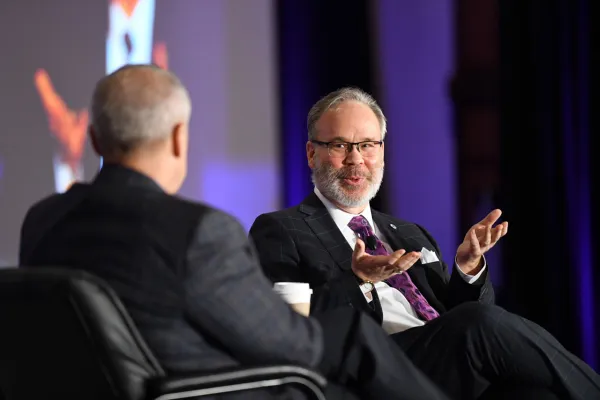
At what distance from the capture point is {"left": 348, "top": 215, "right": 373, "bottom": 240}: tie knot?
2613 millimetres

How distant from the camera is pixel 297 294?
7.59ft

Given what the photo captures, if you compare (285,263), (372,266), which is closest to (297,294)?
(285,263)

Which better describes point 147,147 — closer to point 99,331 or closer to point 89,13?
point 99,331

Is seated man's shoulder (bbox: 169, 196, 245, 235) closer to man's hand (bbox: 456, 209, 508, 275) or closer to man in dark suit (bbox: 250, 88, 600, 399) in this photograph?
man in dark suit (bbox: 250, 88, 600, 399)

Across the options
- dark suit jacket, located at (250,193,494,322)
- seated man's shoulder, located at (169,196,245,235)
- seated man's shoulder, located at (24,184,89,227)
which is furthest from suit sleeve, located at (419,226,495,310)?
seated man's shoulder, located at (24,184,89,227)

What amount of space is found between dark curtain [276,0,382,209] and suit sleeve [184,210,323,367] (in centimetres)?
328

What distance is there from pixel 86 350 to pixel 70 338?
0.12 ft

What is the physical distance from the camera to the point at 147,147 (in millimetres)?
1547

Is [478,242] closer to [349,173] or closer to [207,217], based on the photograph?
[349,173]

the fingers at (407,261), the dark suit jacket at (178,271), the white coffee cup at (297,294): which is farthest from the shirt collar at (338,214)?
the dark suit jacket at (178,271)

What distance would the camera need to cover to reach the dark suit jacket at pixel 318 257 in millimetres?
2426

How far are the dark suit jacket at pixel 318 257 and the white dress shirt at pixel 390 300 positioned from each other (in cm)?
3

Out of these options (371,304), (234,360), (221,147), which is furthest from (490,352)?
(221,147)

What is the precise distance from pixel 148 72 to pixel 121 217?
0.29 m
